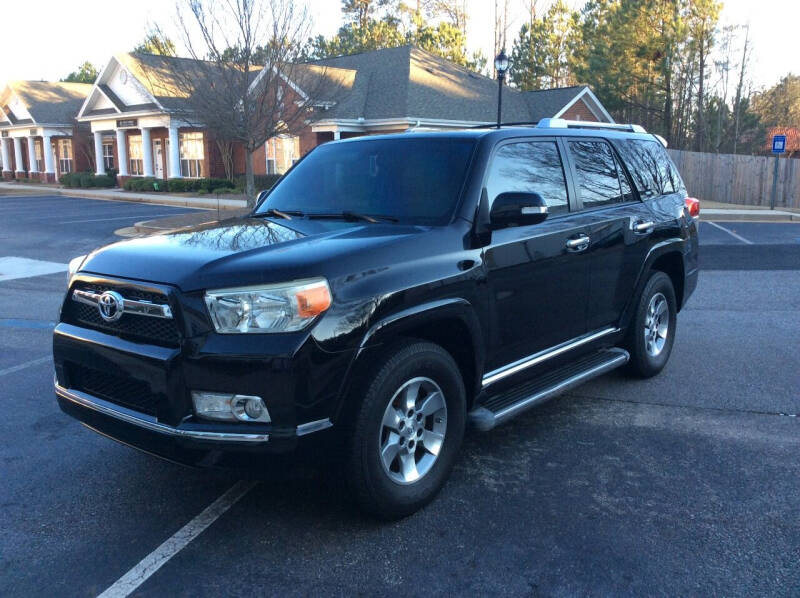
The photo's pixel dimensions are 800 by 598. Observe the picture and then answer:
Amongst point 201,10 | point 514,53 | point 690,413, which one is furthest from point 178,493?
point 514,53

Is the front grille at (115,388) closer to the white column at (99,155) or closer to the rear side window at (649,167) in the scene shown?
the rear side window at (649,167)

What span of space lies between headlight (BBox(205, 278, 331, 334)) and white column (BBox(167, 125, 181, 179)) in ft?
114

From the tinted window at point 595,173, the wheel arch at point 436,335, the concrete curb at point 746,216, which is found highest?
the tinted window at point 595,173

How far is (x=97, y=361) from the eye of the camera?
3.67m

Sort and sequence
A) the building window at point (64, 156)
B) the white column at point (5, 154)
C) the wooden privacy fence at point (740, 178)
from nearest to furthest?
the wooden privacy fence at point (740, 178)
the building window at point (64, 156)
the white column at point (5, 154)

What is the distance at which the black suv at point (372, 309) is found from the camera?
10.8 ft

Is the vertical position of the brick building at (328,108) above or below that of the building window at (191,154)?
above

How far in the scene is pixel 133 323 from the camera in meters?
3.55

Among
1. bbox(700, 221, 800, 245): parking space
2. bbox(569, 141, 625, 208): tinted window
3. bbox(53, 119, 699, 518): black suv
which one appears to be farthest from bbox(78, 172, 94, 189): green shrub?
bbox(569, 141, 625, 208): tinted window

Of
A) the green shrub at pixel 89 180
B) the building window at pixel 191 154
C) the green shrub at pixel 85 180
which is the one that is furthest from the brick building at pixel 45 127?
the building window at pixel 191 154

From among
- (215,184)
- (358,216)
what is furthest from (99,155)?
(358,216)

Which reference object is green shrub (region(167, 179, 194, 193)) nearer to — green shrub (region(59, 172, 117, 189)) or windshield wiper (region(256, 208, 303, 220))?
green shrub (region(59, 172, 117, 189))

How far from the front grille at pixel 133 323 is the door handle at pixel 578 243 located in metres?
2.65

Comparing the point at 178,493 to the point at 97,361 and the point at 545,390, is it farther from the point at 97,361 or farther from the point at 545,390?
the point at 545,390
